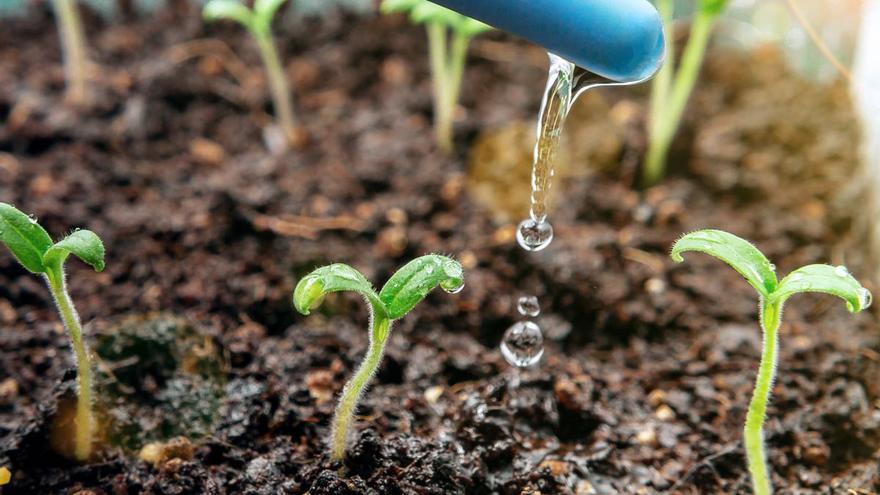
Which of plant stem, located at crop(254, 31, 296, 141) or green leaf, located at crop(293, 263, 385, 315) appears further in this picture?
plant stem, located at crop(254, 31, 296, 141)

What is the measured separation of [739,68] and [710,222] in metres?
0.55

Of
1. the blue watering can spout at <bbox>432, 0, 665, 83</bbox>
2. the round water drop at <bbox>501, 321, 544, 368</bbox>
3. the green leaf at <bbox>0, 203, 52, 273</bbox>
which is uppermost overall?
the round water drop at <bbox>501, 321, 544, 368</bbox>

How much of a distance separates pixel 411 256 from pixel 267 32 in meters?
0.58

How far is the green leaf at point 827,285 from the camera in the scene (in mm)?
843

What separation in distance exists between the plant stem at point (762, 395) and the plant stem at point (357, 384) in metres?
0.43

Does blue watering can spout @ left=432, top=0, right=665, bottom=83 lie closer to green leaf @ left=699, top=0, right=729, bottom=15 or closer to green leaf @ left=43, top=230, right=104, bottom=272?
green leaf @ left=43, top=230, right=104, bottom=272

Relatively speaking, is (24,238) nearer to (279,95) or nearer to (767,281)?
(767,281)

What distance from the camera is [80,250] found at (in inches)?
34.4

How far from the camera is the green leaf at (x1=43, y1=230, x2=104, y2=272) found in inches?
34.4

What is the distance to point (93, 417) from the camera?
1.12 metres

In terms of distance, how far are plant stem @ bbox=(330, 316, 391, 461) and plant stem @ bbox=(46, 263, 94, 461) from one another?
0.32 metres

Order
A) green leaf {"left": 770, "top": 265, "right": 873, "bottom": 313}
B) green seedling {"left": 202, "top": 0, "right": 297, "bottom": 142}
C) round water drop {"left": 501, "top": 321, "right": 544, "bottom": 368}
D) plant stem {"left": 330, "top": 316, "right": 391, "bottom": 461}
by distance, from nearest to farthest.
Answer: green leaf {"left": 770, "top": 265, "right": 873, "bottom": 313} → plant stem {"left": 330, "top": 316, "right": 391, "bottom": 461} → round water drop {"left": 501, "top": 321, "right": 544, "bottom": 368} → green seedling {"left": 202, "top": 0, "right": 297, "bottom": 142}

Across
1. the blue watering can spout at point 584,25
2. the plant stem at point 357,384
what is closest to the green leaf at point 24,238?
the plant stem at point 357,384

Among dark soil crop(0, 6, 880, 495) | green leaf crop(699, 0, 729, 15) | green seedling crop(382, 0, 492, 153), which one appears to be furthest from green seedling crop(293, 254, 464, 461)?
green leaf crop(699, 0, 729, 15)
